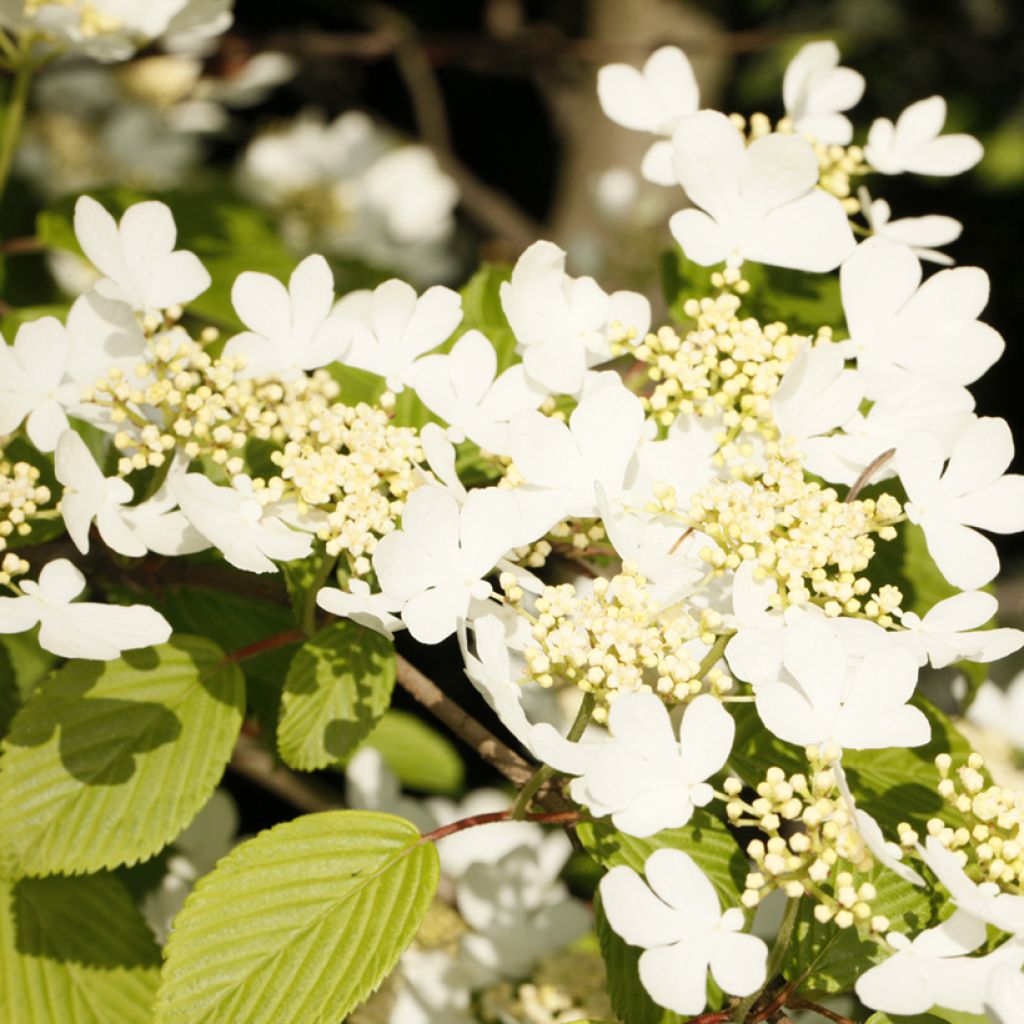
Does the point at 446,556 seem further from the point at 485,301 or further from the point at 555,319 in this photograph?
the point at 485,301

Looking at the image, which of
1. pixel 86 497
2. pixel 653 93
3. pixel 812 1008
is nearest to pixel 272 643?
pixel 86 497

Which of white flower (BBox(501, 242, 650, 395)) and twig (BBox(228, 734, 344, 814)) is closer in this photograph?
white flower (BBox(501, 242, 650, 395))

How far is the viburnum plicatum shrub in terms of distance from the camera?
0.62 meters

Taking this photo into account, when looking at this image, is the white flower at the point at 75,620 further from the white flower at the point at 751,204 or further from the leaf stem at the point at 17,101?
the leaf stem at the point at 17,101

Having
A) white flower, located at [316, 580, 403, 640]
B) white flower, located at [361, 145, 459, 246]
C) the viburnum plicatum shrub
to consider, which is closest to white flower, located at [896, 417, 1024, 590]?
the viburnum plicatum shrub

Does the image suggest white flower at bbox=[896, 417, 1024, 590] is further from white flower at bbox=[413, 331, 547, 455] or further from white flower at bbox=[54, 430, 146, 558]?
white flower at bbox=[54, 430, 146, 558]

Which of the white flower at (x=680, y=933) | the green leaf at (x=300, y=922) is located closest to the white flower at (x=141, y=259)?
the green leaf at (x=300, y=922)

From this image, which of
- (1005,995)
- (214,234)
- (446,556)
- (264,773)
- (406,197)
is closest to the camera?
(1005,995)

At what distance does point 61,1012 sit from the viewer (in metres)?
0.85

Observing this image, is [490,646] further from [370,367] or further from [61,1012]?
[61,1012]

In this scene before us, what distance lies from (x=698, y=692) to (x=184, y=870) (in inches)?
25.7

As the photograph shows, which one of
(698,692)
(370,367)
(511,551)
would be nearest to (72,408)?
(370,367)

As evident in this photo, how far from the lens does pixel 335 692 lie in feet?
2.51

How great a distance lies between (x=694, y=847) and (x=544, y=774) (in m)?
0.10
